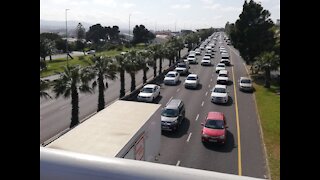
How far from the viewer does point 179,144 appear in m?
16.7

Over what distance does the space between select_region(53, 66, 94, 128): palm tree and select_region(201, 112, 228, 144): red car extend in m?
6.91

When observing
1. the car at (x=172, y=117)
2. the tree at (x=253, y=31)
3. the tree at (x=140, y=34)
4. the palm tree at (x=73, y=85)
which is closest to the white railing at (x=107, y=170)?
the car at (x=172, y=117)

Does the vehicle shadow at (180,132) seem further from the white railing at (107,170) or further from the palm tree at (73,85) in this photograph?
the white railing at (107,170)

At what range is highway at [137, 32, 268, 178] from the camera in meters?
14.1

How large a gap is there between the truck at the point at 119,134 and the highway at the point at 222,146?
1.10 m

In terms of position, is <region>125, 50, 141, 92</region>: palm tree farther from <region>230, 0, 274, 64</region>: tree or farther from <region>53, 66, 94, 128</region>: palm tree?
<region>230, 0, 274, 64</region>: tree

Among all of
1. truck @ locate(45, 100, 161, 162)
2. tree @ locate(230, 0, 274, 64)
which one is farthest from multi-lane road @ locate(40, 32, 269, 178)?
tree @ locate(230, 0, 274, 64)

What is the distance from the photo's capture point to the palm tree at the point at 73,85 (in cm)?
1800

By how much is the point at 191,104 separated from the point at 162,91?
5003 mm

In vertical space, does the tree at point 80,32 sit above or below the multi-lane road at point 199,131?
above

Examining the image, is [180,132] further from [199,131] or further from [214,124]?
[214,124]
